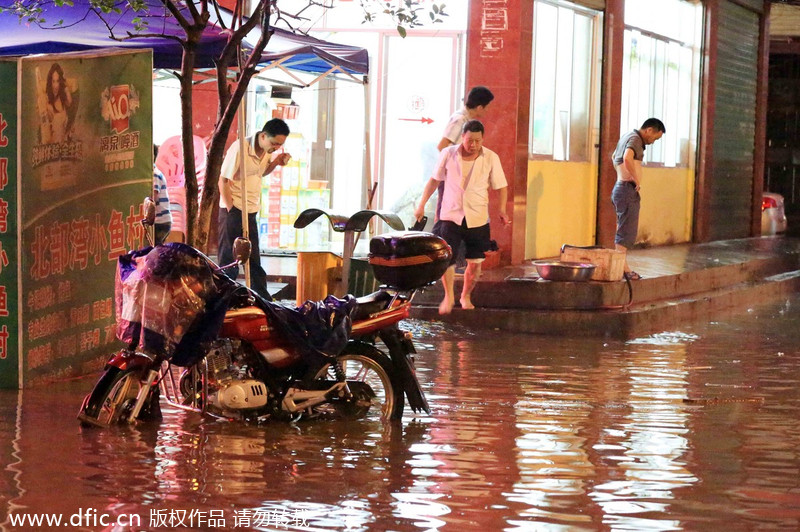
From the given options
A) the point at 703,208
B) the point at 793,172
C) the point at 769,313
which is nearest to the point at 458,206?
the point at 769,313

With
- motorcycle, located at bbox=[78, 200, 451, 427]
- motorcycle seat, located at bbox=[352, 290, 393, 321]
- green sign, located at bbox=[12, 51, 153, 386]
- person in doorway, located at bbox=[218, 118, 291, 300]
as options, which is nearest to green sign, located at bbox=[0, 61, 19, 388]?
green sign, located at bbox=[12, 51, 153, 386]

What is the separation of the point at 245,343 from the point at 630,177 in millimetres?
7618

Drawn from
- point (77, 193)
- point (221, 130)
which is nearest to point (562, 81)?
point (221, 130)

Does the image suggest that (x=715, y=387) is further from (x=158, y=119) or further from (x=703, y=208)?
(x=703, y=208)

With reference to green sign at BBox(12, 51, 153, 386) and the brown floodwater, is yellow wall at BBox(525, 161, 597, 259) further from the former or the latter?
green sign at BBox(12, 51, 153, 386)

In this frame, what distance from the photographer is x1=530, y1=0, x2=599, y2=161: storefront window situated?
1617 centimetres

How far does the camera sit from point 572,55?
55.9 feet

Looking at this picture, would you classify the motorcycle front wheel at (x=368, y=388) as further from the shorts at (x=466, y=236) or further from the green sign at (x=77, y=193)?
the shorts at (x=466, y=236)

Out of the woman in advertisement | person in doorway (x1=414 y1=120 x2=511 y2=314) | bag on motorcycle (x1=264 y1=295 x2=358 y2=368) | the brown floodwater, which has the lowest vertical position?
the brown floodwater

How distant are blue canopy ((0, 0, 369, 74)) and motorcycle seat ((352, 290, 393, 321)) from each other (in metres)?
3.42

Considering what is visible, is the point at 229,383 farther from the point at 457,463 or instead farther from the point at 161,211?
the point at 161,211

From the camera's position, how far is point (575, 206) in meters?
17.4

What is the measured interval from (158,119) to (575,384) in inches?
326

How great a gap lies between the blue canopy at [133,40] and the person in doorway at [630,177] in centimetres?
324
